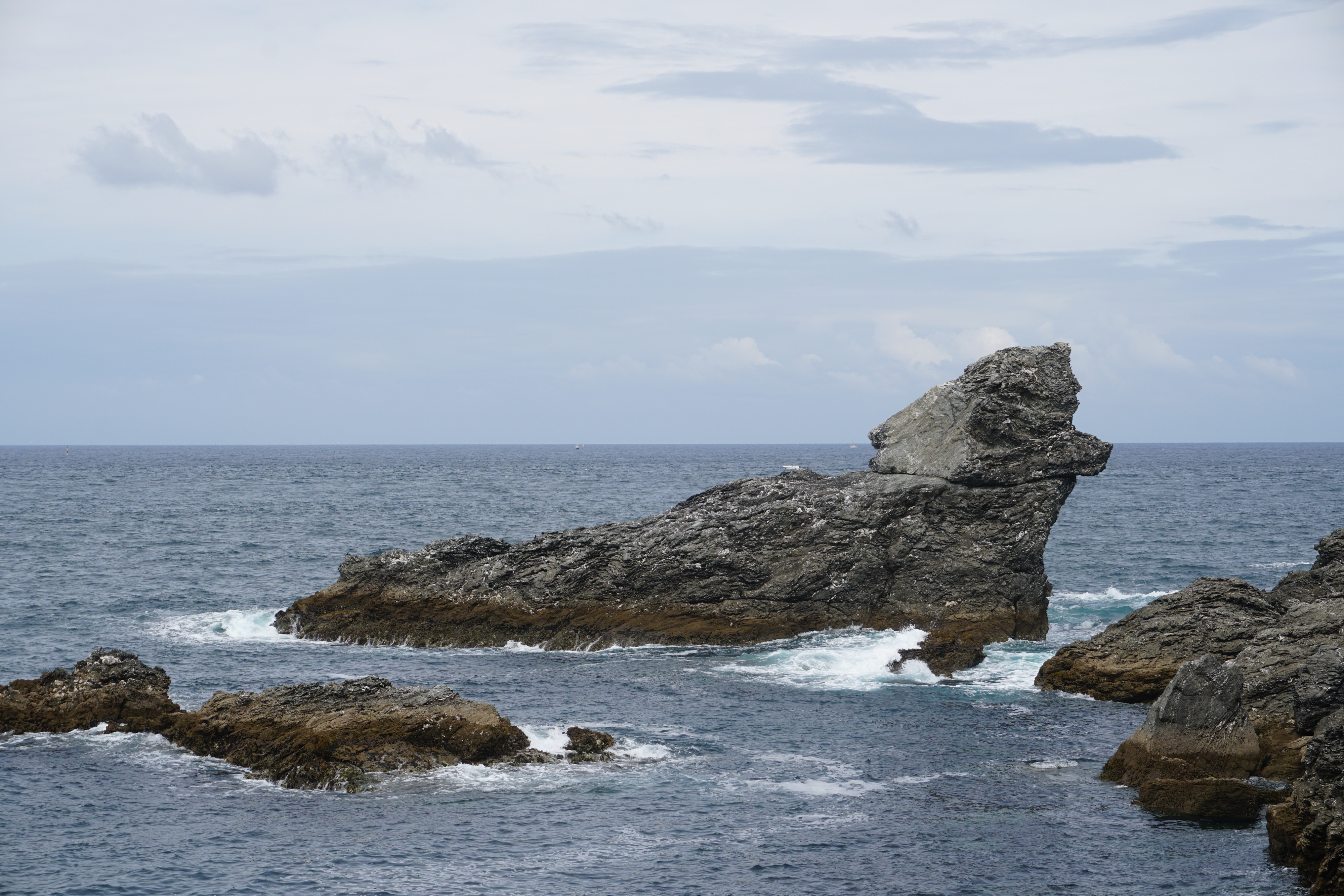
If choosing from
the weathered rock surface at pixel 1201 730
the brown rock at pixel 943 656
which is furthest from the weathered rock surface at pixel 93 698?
the weathered rock surface at pixel 1201 730

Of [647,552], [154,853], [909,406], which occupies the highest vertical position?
[909,406]

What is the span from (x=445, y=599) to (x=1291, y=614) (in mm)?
28761

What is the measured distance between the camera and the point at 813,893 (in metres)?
20.0

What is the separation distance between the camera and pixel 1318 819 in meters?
19.9

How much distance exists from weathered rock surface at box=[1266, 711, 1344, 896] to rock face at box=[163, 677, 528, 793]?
16.4m

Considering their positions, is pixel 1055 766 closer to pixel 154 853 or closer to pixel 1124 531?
pixel 154 853

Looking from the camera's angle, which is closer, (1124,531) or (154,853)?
(154,853)

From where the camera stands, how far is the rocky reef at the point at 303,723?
26.3 metres

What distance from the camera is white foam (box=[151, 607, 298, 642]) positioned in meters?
43.5

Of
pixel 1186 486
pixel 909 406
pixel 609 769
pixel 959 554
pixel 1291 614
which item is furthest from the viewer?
pixel 1186 486

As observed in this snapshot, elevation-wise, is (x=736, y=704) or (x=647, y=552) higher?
(x=647, y=552)

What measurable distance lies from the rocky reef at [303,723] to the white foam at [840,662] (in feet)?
33.3

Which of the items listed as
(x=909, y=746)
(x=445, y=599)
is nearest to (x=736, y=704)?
(x=909, y=746)

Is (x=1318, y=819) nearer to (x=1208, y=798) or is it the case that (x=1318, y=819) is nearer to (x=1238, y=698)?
(x=1208, y=798)
